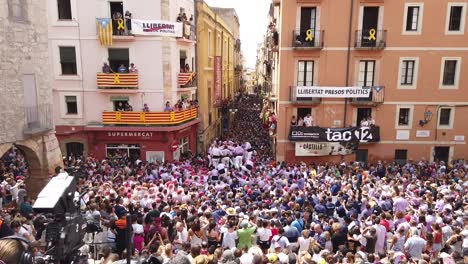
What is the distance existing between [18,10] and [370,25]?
1861 cm

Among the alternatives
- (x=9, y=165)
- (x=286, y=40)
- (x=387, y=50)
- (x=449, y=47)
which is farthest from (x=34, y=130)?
(x=449, y=47)

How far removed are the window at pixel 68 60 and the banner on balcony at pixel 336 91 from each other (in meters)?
13.3

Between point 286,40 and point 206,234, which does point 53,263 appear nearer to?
point 206,234

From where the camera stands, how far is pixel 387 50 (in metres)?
22.5

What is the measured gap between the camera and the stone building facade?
544 inches

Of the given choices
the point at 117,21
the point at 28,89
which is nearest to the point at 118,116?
the point at 117,21

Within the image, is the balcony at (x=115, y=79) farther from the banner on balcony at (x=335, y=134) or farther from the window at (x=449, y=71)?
the window at (x=449, y=71)

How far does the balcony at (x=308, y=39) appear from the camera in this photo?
22.4 meters

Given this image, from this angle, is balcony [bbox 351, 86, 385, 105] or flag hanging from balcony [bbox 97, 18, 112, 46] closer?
flag hanging from balcony [bbox 97, 18, 112, 46]

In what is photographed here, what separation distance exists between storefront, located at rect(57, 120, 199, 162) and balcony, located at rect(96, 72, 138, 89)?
2480 millimetres

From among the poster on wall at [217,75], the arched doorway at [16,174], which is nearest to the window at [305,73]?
the poster on wall at [217,75]

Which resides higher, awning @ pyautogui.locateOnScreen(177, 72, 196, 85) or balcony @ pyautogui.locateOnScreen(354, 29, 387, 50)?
balcony @ pyautogui.locateOnScreen(354, 29, 387, 50)

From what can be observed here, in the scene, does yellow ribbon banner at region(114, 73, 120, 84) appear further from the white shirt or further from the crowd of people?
the white shirt

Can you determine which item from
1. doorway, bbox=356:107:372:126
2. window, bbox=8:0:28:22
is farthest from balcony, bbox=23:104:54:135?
doorway, bbox=356:107:372:126
